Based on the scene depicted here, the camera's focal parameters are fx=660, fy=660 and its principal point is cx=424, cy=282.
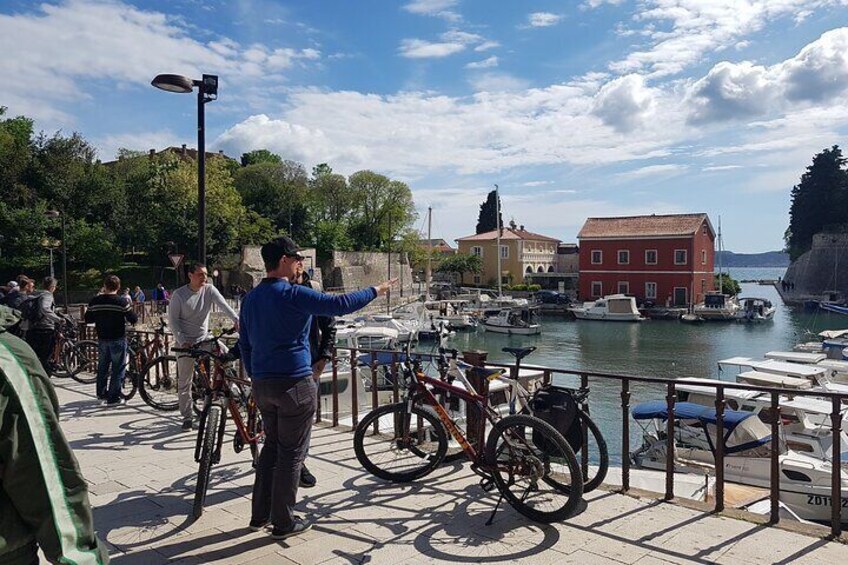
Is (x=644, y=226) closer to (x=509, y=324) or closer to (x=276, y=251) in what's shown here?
(x=509, y=324)

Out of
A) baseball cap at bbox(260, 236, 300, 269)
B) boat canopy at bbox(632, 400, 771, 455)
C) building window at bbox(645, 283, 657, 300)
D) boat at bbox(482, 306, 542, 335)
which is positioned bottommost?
boat at bbox(482, 306, 542, 335)

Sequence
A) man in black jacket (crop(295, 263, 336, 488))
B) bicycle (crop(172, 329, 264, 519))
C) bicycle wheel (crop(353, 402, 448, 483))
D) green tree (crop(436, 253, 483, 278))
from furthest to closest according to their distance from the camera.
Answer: green tree (crop(436, 253, 483, 278)) < bicycle wheel (crop(353, 402, 448, 483)) < man in black jacket (crop(295, 263, 336, 488)) < bicycle (crop(172, 329, 264, 519))

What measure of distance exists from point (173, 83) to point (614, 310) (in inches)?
1932

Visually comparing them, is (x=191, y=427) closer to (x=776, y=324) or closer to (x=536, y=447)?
(x=536, y=447)

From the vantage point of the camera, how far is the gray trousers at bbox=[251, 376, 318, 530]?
12.7ft

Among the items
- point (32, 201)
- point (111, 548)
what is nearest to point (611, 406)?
point (111, 548)

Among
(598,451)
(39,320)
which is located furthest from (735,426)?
(39,320)

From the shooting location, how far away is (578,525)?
163 inches

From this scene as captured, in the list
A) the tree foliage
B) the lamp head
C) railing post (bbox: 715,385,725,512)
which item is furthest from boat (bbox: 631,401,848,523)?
the tree foliage

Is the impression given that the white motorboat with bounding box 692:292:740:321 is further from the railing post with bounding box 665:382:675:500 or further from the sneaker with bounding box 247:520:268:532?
the sneaker with bounding box 247:520:268:532

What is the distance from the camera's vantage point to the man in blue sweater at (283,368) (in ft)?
12.6

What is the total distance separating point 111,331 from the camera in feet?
25.8

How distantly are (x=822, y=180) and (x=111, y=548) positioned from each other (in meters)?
84.9

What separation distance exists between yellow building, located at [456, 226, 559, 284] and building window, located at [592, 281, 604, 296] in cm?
1218
